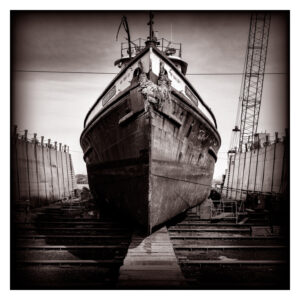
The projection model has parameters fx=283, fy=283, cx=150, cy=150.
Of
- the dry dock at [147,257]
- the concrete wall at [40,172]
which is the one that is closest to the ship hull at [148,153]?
the dry dock at [147,257]

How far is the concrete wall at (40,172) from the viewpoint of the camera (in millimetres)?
11750

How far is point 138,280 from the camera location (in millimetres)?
4305

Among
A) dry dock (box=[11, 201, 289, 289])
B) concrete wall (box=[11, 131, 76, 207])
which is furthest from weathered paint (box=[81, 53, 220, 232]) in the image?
concrete wall (box=[11, 131, 76, 207])

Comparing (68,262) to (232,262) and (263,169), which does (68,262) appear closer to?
(232,262)

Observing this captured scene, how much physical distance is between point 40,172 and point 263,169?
11787mm

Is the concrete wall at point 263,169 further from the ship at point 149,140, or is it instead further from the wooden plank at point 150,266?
the wooden plank at point 150,266

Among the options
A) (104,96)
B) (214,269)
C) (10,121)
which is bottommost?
(214,269)

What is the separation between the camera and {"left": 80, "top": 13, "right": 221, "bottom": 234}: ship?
602cm

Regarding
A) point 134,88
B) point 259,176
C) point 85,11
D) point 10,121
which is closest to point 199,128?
point 134,88

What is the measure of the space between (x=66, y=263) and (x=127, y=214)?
71.6 inches

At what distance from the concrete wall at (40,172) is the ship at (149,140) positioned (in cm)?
457

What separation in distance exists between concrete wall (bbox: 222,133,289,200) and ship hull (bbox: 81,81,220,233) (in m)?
4.11

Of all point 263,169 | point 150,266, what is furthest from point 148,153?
point 263,169

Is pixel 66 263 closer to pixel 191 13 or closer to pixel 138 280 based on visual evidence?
pixel 138 280
